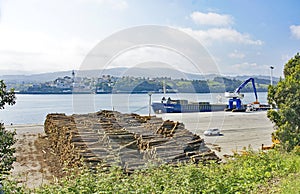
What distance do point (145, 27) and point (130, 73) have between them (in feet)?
4.53

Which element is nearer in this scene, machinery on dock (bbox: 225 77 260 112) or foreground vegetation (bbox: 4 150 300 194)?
foreground vegetation (bbox: 4 150 300 194)

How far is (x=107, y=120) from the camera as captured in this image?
934 centimetres

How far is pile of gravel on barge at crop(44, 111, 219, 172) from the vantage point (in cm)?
661

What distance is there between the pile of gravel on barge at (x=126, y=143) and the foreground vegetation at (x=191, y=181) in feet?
4.12

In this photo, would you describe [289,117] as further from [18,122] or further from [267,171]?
[18,122]

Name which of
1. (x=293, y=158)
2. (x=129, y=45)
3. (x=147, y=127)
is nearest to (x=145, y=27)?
(x=129, y=45)

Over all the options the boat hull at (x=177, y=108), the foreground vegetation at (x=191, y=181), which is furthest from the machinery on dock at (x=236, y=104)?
the foreground vegetation at (x=191, y=181)

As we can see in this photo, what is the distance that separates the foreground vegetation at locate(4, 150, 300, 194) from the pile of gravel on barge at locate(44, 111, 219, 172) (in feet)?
4.12

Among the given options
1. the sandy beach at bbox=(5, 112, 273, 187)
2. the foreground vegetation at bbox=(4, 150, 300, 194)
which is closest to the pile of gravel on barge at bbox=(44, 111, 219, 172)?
the sandy beach at bbox=(5, 112, 273, 187)

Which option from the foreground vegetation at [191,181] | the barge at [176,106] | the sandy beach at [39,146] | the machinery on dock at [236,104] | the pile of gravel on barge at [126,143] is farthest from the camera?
the machinery on dock at [236,104]

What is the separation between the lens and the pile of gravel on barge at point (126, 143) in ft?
21.7

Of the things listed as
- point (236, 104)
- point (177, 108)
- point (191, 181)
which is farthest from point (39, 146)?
point (236, 104)

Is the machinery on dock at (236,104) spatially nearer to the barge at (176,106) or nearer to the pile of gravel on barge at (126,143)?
the barge at (176,106)

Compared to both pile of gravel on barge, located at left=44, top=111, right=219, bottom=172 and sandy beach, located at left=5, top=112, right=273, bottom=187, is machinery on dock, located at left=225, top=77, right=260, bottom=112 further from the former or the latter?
pile of gravel on barge, located at left=44, top=111, right=219, bottom=172
